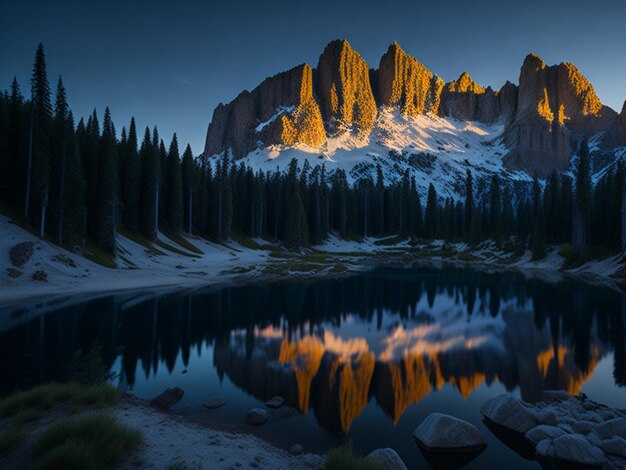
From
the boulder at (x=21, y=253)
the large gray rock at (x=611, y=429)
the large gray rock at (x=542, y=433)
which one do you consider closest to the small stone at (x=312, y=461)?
the large gray rock at (x=542, y=433)

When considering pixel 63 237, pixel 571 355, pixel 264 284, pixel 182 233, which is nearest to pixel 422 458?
pixel 571 355

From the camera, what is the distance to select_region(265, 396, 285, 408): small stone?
1205 centimetres

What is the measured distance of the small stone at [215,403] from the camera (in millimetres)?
11961

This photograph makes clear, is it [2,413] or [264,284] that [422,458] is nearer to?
[2,413]

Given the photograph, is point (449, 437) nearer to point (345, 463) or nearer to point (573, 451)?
point (573, 451)

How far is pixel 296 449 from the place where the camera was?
8852mm

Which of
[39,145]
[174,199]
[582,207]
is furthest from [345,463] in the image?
[174,199]

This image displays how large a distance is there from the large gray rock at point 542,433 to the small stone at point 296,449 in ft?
20.5

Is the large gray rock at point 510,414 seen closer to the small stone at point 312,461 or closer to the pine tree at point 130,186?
the small stone at point 312,461

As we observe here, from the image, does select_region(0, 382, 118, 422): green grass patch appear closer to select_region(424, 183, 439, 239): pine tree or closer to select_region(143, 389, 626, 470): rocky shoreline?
select_region(143, 389, 626, 470): rocky shoreline

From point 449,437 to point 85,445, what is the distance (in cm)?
847

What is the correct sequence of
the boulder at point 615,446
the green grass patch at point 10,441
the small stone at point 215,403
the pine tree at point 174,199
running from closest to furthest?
the green grass patch at point 10,441, the boulder at point 615,446, the small stone at point 215,403, the pine tree at point 174,199

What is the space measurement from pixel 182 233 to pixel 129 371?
6365cm

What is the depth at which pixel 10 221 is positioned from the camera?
38.5 m
